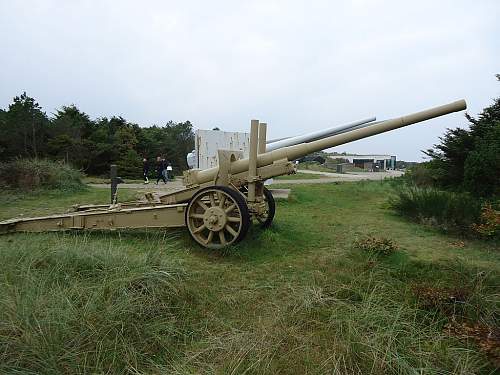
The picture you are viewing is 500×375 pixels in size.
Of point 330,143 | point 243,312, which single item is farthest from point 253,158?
point 243,312

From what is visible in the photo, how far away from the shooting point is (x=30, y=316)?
2.53m

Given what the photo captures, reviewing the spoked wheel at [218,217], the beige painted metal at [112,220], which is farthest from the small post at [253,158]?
the beige painted metal at [112,220]

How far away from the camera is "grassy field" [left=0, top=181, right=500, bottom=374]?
→ 7.54ft

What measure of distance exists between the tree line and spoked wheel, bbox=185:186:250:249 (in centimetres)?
1489

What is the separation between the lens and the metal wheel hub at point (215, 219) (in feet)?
15.8

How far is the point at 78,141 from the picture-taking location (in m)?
20.9

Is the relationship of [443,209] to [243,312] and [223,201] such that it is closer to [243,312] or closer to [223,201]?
[223,201]

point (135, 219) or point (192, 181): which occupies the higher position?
point (192, 181)

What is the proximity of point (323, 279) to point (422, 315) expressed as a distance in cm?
107

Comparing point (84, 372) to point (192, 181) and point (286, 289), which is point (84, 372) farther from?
point (192, 181)

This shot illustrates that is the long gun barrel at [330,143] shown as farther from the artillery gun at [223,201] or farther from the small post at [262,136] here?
the small post at [262,136]

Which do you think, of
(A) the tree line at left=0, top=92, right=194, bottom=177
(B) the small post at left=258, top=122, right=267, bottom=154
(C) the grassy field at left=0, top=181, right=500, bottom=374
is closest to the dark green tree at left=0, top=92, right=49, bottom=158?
(A) the tree line at left=0, top=92, right=194, bottom=177

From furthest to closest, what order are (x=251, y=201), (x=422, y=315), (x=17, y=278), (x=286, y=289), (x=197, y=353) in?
(x=251, y=201) → (x=286, y=289) → (x=17, y=278) → (x=422, y=315) → (x=197, y=353)

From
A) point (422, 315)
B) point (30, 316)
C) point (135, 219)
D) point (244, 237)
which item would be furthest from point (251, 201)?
point (30, 316)
